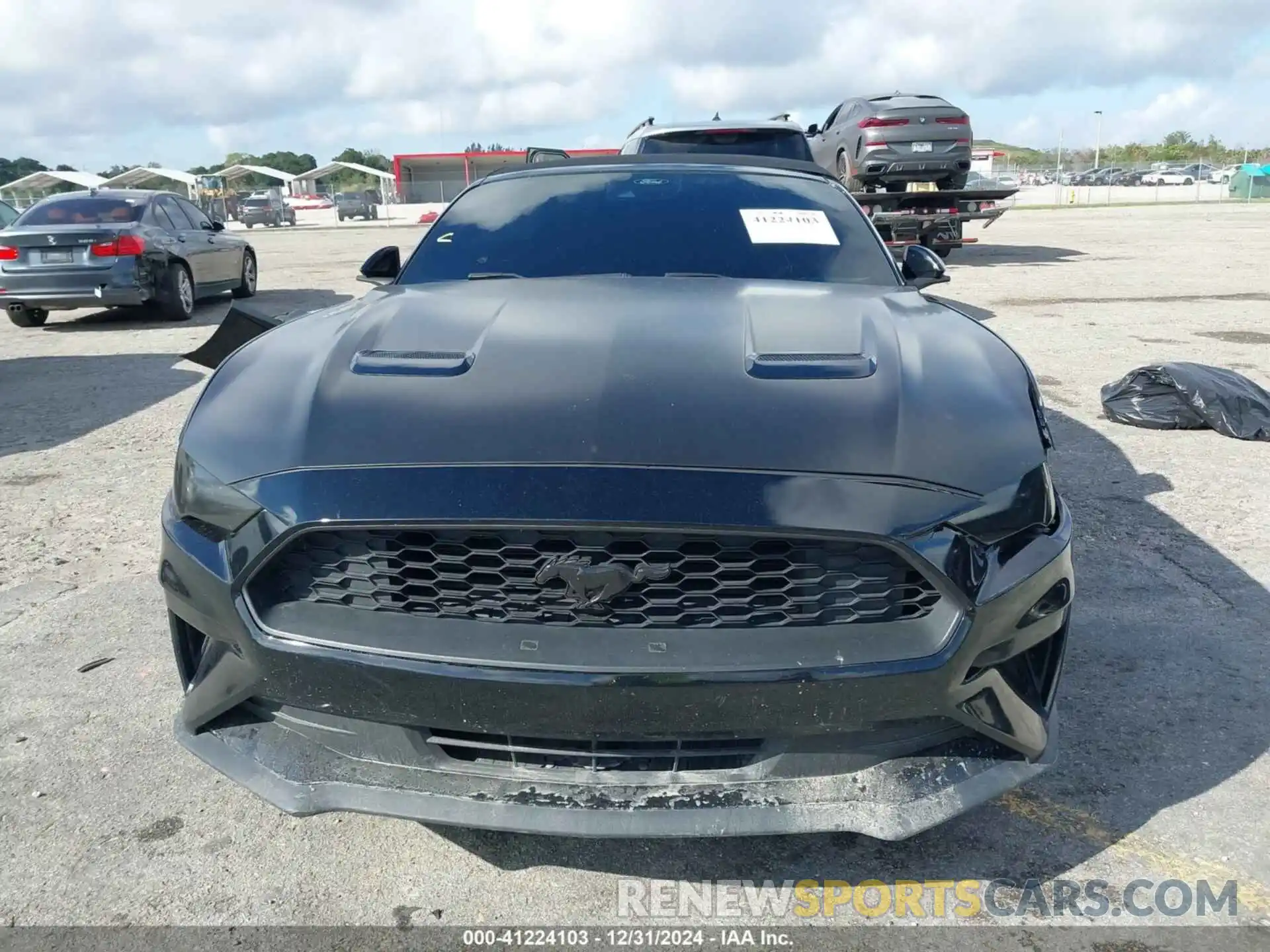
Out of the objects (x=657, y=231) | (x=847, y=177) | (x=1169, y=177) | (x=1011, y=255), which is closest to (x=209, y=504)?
(x=657, y=231)

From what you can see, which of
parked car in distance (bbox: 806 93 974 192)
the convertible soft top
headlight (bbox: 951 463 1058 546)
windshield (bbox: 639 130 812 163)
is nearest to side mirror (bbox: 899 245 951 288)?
the convertible soft top

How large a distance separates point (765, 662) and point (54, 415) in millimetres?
6049

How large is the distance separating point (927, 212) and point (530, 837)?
11.9 metres

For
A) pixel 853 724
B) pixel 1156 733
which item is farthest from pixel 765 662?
pixel 1156 733

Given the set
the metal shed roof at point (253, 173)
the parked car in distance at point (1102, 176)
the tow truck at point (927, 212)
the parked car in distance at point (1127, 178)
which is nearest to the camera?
the tow truck at point (927, 212)

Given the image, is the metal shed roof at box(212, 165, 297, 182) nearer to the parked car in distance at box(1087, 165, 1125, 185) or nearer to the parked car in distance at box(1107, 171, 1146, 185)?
the parked car in distance at box(1087, 165, 1125, 185)

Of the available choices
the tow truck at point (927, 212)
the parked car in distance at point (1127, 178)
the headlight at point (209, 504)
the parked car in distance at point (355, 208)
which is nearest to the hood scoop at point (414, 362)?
the headlight at point (209, 504)

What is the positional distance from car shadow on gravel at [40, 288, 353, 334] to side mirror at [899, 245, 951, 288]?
657 cm

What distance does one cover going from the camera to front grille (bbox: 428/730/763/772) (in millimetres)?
1856

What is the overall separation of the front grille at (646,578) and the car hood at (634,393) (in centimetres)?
14

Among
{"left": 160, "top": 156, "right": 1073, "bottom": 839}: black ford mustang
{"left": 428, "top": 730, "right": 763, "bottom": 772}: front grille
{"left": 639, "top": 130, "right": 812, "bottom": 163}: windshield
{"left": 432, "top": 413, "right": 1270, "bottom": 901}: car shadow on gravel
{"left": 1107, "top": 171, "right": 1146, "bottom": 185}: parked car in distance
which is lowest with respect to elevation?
{"left": 1107, "top": 171, "right": 1146, "bottom": 185}: parked car in distance

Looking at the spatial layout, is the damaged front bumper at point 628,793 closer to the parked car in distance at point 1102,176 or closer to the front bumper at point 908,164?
the front bumper at point 908,164

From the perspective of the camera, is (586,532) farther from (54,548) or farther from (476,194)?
(54,548)

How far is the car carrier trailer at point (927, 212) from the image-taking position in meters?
12.4
